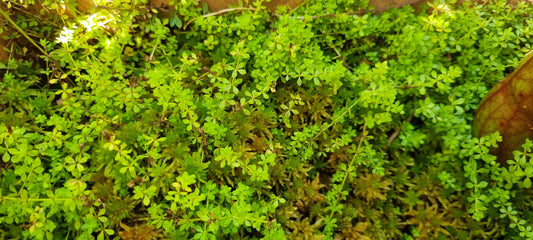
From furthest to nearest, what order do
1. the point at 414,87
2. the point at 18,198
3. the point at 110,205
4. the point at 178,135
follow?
the point at 414,87, the point at 178,135, the point at 110,205, the point at 18,198

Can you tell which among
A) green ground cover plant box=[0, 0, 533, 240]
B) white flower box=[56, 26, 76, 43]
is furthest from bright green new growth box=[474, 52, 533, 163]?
white flower box=[56, 26, 76, 43]

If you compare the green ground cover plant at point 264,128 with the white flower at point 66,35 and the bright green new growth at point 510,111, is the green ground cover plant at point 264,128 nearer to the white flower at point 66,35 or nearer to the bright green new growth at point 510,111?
the white flower at point 66,35

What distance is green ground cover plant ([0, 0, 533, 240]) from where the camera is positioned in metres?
2.46

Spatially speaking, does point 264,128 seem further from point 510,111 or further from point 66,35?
point 510,111

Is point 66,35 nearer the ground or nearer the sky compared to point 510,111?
nearer the sky

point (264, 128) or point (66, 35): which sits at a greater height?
point (66, 35)

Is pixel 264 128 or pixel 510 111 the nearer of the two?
pixel 510 111

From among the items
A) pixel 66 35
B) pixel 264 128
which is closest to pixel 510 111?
pixel 264 128

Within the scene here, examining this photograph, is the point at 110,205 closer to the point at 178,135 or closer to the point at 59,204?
the point at 59,204

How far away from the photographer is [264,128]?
2893 millimetres

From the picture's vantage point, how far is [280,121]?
117 inches

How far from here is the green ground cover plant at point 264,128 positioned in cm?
246

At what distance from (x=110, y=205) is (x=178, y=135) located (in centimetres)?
67

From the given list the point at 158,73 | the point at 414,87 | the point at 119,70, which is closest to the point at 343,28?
the point at 414,87
